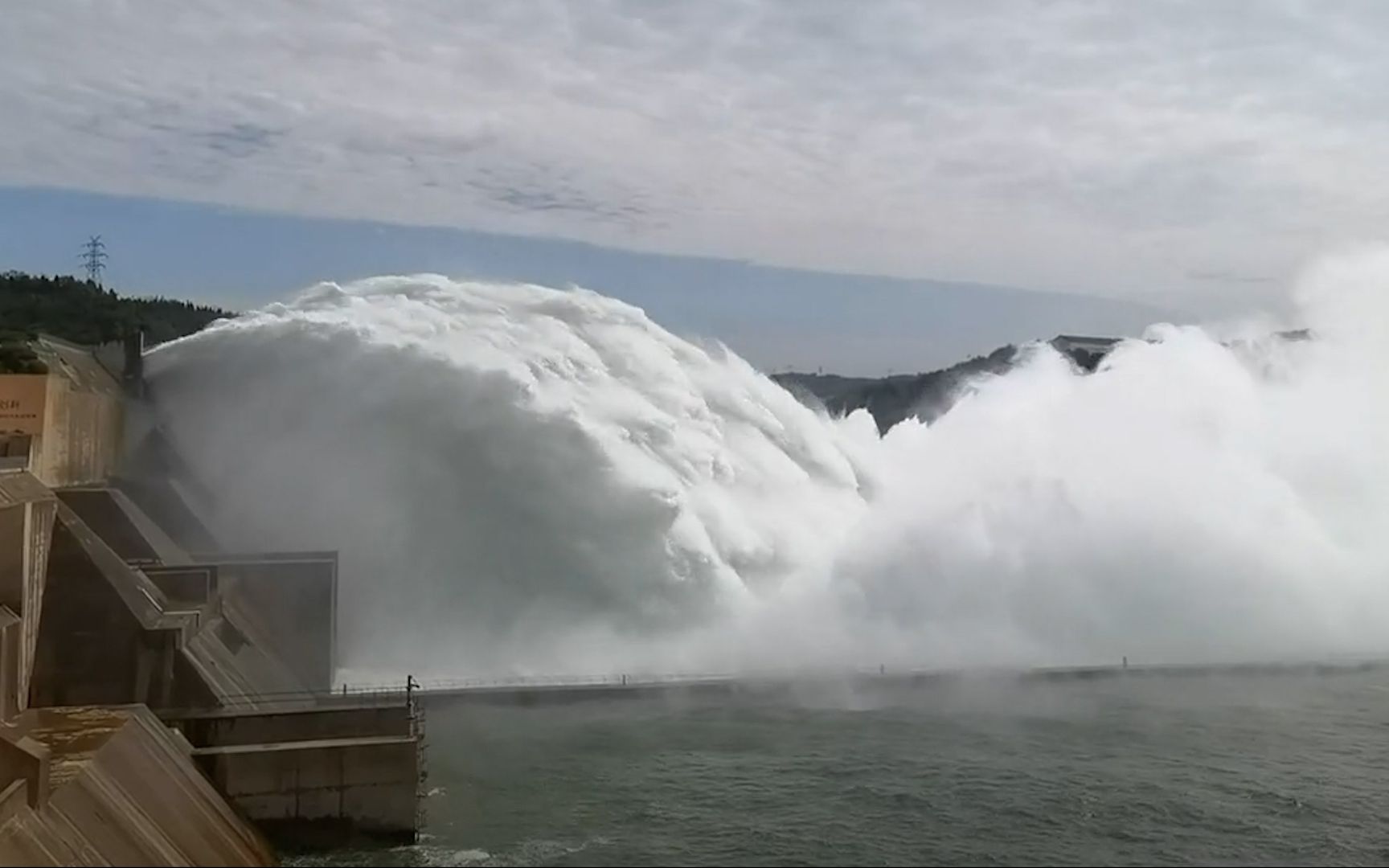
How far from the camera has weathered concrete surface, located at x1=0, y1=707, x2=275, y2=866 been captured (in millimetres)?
14609

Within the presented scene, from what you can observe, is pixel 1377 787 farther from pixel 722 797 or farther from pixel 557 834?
pixel 557 834

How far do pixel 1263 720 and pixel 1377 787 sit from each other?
19.1 feet

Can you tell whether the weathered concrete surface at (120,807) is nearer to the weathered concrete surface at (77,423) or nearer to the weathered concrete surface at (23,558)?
the weathered concrete surface at (23,558)

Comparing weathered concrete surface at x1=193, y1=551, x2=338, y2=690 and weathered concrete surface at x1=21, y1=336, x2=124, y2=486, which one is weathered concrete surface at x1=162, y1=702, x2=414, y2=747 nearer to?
weathered concrete surface at x1=21, y1=336, x2=124, y2=486

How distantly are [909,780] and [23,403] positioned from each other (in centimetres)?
1922

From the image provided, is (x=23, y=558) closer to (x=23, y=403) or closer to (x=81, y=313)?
(x=23, y=403)

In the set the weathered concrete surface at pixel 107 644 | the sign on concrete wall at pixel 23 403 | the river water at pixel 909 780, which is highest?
the sign on concrete wall at pixel 23 403

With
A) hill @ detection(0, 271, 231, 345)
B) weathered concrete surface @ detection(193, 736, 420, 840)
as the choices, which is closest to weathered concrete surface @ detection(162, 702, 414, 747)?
weathered concrete surface @ detection(193, 736, 420, 840)

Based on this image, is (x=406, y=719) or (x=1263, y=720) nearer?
(x=406, y=719)

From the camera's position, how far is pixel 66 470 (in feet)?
91.6

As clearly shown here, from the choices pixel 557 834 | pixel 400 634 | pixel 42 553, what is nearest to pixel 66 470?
pixel 42 553

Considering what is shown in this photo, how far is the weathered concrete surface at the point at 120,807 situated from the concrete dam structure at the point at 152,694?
31mm

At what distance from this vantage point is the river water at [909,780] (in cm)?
1853

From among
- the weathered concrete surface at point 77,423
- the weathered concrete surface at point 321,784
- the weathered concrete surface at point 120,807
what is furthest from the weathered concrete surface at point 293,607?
the weathered concrete surface at point 321,784
